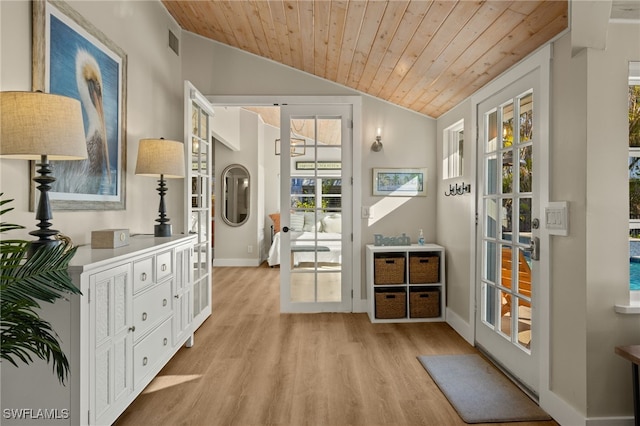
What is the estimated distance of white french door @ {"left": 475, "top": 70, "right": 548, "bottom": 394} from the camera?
237 centimetres

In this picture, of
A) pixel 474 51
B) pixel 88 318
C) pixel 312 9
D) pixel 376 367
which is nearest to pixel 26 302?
pixel 88 318

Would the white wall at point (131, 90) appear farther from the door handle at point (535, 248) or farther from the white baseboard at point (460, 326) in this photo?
the white baseboard at point (460, 326)

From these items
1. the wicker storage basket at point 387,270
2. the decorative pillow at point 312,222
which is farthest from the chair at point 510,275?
the decorative pillow at point 312,222

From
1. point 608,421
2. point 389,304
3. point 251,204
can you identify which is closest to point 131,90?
point 389,304

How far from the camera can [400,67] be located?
330 centimetres

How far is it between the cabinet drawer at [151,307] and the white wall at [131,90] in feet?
1.68

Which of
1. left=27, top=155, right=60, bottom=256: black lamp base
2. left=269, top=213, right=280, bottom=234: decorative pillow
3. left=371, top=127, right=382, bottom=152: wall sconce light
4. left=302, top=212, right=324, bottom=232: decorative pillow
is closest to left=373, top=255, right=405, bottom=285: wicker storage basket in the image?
left=302, top=212, right=324, bottom=232: decorative pillow

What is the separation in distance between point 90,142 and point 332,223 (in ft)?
8.05

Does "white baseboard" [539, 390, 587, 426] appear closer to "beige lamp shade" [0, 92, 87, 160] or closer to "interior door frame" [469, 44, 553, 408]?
"interior door frame" [469, 44, 553, 408]

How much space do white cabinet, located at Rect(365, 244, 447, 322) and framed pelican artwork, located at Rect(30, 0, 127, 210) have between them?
2422 millimetres

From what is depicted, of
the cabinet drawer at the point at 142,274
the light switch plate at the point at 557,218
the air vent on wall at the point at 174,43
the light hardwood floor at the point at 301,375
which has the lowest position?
the light hardwood floor at the point at 301,375

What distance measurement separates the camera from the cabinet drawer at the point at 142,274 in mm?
2084

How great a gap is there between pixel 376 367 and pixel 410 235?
1.78m

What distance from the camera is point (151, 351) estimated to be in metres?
2.33
